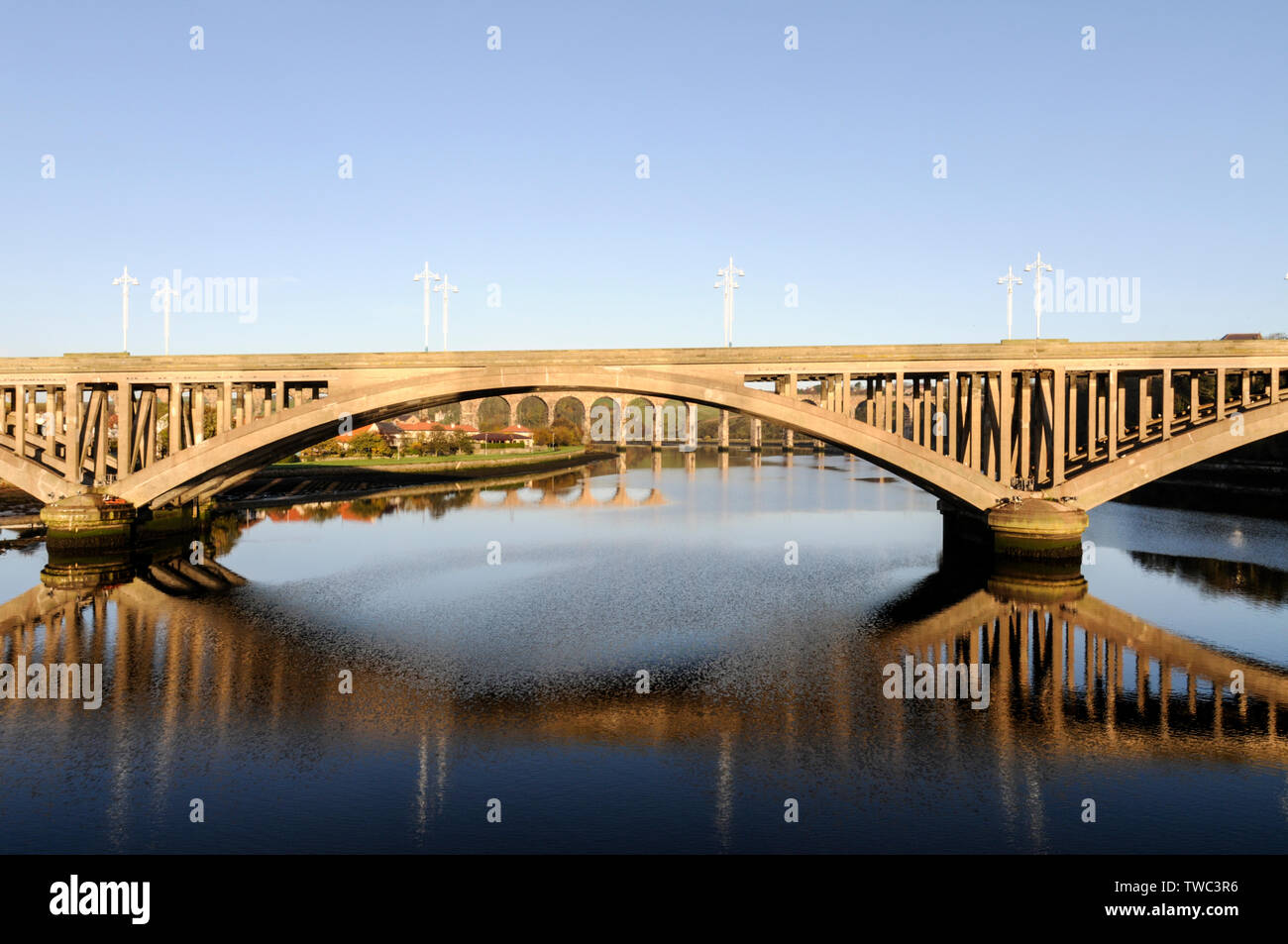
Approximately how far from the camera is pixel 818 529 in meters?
53.9

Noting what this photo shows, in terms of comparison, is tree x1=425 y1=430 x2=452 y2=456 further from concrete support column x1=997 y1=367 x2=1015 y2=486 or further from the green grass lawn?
concrete support column x1=997 y1=367 x2=1015 y2=486

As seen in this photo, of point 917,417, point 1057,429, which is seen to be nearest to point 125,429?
point 917,417

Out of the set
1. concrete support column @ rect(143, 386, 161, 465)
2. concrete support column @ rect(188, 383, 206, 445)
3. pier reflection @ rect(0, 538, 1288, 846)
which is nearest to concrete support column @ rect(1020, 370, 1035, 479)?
pier reflection @ rect(0, 538, 1288, 846)

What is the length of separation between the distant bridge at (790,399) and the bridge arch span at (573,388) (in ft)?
0.29

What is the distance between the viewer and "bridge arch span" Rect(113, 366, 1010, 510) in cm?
3722

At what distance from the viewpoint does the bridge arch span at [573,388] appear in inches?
1465

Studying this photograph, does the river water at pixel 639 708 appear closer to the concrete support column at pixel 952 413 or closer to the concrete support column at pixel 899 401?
the concrete support column at pixel 952 413

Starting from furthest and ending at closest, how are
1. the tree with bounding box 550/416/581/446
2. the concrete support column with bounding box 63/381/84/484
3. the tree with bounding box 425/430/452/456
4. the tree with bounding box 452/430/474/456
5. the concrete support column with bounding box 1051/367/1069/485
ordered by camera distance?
the tree with bounding box 550/416/581/446, the tree with bounding box 452/430/474/456, the tree with bounding box 425/430/452/456, the concrete support column with bounding box 63/381/84/484, the concrete support column with bounding box 1051/367/1069/485

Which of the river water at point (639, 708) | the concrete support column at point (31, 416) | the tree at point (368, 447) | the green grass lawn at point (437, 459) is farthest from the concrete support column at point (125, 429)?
the tree at point (368, 447)

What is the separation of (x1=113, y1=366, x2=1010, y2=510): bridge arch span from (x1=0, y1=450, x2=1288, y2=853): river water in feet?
13.4

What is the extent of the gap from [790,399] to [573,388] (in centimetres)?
1014

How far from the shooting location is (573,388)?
39.7 meters

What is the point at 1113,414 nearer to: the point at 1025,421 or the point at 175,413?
the point at 1025,421
